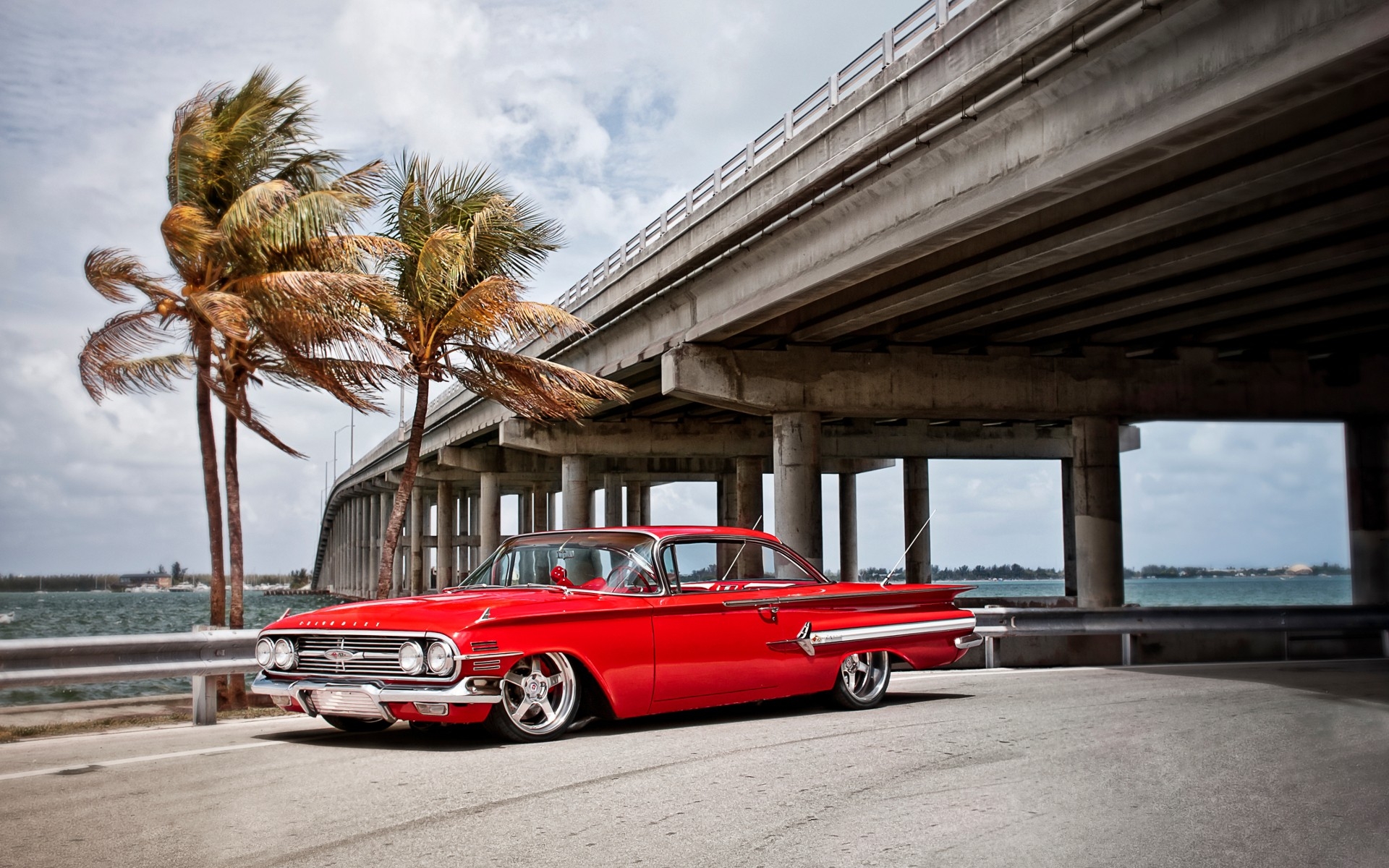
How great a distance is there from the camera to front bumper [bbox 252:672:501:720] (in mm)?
6734

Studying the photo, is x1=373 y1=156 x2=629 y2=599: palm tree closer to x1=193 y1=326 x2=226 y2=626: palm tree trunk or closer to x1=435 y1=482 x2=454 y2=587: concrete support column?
x1=193 y1=326 x2=226 y2=626: palm tree trunk

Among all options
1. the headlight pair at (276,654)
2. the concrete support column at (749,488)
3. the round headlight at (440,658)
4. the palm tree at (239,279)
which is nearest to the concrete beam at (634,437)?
the concrete support column at (749,488)

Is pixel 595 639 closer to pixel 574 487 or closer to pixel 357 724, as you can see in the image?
pixel 357 724

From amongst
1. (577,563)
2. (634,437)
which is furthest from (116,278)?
(634,437)

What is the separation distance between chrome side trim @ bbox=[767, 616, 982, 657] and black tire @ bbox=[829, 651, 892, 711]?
0.56 ft

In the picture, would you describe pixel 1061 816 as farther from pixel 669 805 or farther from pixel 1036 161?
pixel 1036 161

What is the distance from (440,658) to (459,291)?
40.5 feet

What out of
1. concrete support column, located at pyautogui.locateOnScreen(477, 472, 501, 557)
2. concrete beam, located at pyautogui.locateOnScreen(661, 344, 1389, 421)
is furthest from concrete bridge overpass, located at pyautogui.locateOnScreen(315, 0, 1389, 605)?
concrete support column, located at pyautogui.locateOnScreen(477, 472, 501, 557)

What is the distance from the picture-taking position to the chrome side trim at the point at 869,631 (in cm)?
855

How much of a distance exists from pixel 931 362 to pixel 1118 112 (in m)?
12.6

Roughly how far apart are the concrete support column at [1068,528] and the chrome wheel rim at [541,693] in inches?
1575

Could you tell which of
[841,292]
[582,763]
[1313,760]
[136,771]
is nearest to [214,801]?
[136,771]

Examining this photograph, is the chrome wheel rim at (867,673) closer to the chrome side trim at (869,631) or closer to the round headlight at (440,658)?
the chrome side trim at (869,631)

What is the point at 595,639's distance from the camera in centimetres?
732
